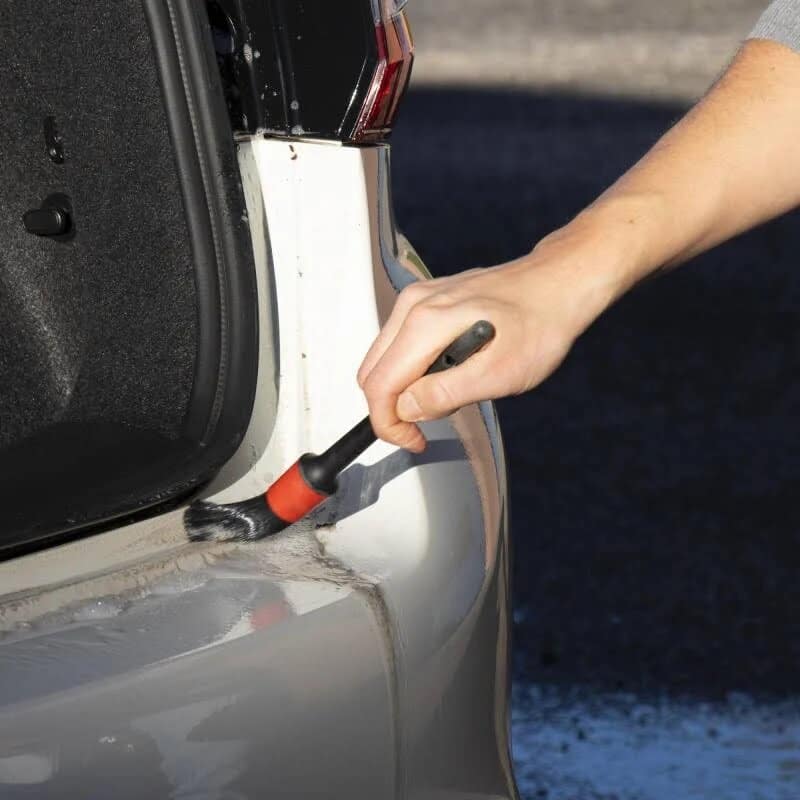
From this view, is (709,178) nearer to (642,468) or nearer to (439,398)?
(439,398)

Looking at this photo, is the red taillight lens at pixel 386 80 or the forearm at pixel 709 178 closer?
the forearm at pixel 709 178

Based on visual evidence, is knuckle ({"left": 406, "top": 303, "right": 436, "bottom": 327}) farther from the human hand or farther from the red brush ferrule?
the red brush ferrule

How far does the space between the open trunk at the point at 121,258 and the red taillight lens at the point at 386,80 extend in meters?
0.14

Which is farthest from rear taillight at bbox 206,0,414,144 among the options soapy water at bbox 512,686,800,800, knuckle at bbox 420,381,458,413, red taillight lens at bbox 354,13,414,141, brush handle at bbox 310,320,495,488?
soapy water at bbox 512,686,800,800

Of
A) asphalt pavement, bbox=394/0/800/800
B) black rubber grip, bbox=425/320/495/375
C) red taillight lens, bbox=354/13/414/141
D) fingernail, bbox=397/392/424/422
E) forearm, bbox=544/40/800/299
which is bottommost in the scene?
asphalt pavement, bbox=394/0/800/800

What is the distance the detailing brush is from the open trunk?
0.04m

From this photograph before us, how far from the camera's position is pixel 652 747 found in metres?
2.48

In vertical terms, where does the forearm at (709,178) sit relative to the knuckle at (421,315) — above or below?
above

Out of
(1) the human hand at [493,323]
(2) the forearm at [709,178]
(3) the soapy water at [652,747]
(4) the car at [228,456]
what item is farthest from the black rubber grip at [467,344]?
(3) the soapy water at [652,747]

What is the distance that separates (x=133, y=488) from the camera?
133cm

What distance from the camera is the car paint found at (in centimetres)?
110

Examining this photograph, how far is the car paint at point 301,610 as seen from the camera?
3.60 ft

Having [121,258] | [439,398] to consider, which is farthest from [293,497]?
[121,258]

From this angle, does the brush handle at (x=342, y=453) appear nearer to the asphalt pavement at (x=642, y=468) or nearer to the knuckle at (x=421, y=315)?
the knuckle at (x=421, y=315)
